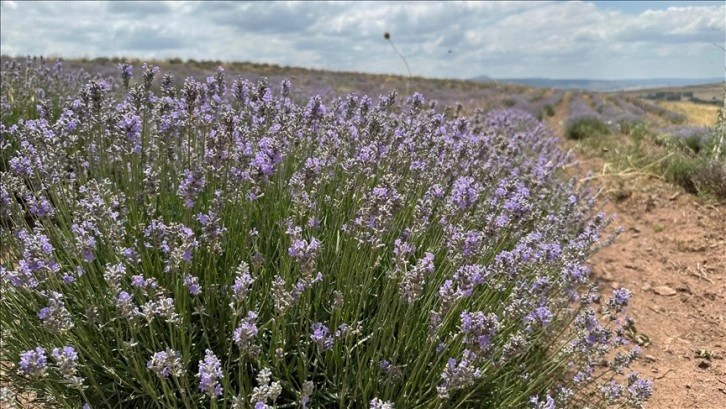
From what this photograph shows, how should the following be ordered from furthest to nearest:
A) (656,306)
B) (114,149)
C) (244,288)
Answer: (656,306) → (114,149) → (244,288)

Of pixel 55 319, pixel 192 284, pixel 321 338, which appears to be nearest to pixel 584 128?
pixel 321 338

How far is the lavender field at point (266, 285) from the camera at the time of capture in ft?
6.02

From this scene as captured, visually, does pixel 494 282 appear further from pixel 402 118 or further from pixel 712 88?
pixel 712 88

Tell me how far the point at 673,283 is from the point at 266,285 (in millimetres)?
3770

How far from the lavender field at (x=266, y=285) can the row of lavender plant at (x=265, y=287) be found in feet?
0.05

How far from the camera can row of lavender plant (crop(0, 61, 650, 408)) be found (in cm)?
183

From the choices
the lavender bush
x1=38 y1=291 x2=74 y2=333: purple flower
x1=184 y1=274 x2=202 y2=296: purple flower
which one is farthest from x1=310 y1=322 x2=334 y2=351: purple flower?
the lavender bush

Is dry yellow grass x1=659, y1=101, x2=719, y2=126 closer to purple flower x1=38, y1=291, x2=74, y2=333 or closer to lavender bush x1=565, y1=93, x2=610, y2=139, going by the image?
lavender bush x1=565, y1=93, x2=610, y2=139

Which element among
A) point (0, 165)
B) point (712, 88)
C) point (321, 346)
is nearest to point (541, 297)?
point (321, 346)

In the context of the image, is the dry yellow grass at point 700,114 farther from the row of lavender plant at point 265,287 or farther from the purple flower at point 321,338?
the purple flower at point 321,338

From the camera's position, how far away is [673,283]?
4480mm

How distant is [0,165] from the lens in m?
4.55

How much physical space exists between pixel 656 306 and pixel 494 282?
2535 mm

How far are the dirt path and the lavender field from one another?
0.43 m
